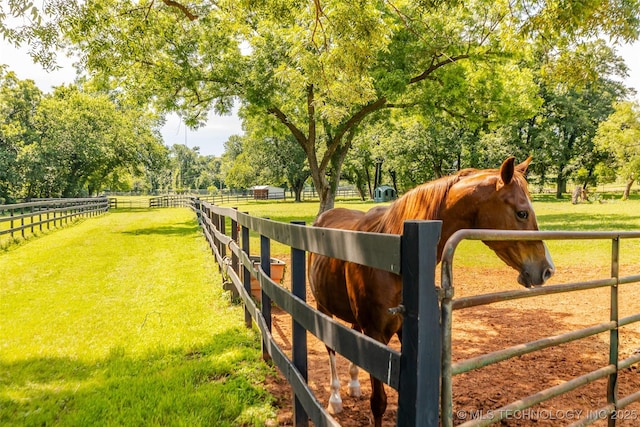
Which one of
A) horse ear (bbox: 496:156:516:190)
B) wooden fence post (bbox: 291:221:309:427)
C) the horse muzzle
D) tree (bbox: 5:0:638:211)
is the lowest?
wooden fence post (bbox: 291:221:309:427)

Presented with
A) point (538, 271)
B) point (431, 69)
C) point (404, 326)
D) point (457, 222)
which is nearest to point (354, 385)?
point (457, 222)

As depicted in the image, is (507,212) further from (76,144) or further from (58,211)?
(76,144)

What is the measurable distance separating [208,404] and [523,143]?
42202 mm

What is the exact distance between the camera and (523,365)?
4.03 metres

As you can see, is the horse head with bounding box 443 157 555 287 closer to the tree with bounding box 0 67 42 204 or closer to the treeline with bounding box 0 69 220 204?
the treeline with bounding box 0 69 220 204

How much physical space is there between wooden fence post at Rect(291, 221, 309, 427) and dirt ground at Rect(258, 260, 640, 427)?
1.58 ft

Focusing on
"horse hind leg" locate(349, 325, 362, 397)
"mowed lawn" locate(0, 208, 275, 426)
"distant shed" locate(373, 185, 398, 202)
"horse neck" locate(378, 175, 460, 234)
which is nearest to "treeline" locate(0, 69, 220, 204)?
"mowed lawn" locate(0, 208, 275, 426)

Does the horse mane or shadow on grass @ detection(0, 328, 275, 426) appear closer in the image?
the horse mane

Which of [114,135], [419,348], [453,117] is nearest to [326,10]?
[419,348]

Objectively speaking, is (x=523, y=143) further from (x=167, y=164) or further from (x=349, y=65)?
(x=349, y=65)

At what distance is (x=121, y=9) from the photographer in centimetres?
832

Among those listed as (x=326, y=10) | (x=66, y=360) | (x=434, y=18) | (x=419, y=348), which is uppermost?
(x=434, y=18)

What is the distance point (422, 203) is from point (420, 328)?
135cm

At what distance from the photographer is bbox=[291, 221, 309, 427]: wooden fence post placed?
256cm
